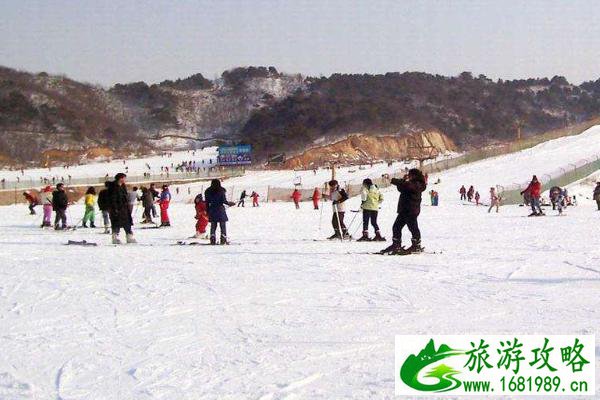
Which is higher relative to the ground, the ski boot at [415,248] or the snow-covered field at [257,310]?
the ski boot at [415,248]

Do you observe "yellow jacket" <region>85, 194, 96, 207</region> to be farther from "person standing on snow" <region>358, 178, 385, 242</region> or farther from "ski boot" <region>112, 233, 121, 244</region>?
"person standing on snow" <region>358, 178, 385, 242</region>

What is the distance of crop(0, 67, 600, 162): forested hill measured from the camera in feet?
384

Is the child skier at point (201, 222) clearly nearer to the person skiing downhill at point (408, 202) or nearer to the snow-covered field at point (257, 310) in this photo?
the snow-covered field at point (257, 310)

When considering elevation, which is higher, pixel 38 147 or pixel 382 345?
pixel 38 147

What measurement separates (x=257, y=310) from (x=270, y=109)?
449ft

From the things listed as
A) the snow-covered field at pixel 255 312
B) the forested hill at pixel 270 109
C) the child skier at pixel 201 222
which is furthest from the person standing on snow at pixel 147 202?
the forested hill at pixel 270 109

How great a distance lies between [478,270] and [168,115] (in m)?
140

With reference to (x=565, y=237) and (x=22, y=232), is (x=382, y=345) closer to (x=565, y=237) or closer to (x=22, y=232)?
(x=565, y=237)

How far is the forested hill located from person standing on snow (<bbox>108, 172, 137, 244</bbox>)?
88552 mm

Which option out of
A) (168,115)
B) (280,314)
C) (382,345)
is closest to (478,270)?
(280,314)

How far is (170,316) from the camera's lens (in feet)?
23.7

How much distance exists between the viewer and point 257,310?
7.43 metres

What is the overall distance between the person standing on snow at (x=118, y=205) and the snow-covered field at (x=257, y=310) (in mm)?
478

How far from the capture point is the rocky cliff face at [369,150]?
87312mm
